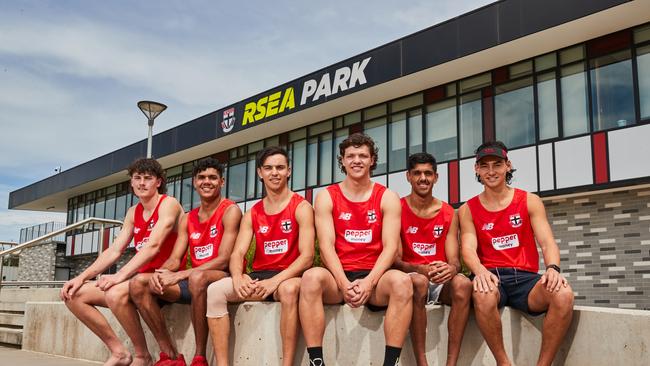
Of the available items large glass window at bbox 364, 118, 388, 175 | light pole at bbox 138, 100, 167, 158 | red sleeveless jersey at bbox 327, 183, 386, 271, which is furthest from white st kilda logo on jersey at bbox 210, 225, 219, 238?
large glass window at bbox 364, 118, 388, 175

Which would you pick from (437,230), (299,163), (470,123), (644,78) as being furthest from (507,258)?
(299,163)

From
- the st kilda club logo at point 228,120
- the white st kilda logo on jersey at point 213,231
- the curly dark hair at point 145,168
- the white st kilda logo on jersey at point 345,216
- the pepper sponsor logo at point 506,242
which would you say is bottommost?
the pepper sponsor logo at point 506,242

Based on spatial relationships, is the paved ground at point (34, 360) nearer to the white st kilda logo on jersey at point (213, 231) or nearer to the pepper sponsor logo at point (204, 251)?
the pepper sponsor logo at point (204, 251)

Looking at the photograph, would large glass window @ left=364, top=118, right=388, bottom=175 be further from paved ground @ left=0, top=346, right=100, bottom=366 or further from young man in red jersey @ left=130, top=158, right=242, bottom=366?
young man in red jersey @ left=130, top=158, right=242, bottom=366

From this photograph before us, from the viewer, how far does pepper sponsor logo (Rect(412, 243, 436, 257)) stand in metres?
4.50

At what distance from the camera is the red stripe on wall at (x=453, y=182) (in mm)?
13195

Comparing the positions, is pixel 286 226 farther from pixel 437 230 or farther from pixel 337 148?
pixel 337 148

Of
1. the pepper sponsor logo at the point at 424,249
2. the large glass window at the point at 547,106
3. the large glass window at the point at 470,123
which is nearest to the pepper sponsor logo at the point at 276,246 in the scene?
the pepper sponsor logo at the point at 424,249

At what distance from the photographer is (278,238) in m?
4.53

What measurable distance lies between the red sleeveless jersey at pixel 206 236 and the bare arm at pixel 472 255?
1.97 m

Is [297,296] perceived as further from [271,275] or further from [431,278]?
[431,278]

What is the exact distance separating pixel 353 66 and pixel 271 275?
10595 millimetres

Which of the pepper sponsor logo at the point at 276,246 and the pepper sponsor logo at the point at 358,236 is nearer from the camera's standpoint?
the pepper sponsor logo at the point at 358,236

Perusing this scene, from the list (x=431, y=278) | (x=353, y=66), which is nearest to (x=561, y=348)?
(x=431, y=278)
